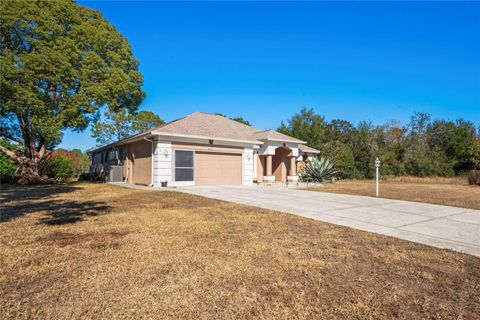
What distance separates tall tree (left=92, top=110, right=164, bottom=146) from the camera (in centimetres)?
3133

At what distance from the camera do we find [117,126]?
32.0m

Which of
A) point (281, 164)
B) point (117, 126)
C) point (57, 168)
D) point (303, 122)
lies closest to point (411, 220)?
point (281, 164)

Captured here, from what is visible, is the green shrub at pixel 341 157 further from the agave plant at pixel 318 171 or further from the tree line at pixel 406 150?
the agave plant at pixel 318 171

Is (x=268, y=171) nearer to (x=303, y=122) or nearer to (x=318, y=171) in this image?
(x=318, y=171)

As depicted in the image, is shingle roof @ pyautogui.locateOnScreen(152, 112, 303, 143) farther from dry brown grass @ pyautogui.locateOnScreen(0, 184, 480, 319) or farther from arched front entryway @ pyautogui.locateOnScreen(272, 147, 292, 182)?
dry brown grass @ pyautogui.locateOnScreen(0, 184, 480, 319)

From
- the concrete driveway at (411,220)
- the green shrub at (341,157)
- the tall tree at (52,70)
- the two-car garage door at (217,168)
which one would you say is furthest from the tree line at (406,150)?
the tall tree at (52,70)

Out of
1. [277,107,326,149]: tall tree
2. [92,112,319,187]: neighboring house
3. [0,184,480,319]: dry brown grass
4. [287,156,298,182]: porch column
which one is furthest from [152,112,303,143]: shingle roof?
[277,107,326,149]: tall tree

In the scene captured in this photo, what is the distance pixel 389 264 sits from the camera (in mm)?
3584

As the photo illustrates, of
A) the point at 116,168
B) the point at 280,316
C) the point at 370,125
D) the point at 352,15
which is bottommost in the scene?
the point at 280,316

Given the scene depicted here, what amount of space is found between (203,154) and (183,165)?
141 centimetres

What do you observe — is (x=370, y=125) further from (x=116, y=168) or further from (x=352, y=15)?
(x=116, y=168)

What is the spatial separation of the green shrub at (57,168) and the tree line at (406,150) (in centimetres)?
2200

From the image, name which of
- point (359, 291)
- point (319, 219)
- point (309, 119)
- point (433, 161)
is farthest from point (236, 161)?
point (309, 119)

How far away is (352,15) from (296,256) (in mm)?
12762
